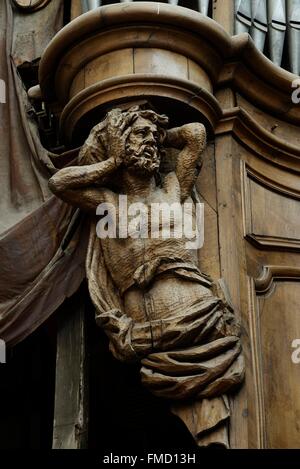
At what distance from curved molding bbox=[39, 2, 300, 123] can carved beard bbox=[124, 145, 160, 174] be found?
0.56 meters

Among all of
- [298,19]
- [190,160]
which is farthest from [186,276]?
[298,19]

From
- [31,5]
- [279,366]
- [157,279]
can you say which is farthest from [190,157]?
[31,5]

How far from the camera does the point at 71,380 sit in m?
5.98

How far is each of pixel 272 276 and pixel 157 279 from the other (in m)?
0.66

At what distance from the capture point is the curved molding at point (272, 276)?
19.9 ft

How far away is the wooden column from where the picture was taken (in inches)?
230

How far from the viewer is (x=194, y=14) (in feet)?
20.0

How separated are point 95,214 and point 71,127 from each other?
21.4 inches

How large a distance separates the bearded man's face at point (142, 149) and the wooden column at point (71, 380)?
682 millimetres

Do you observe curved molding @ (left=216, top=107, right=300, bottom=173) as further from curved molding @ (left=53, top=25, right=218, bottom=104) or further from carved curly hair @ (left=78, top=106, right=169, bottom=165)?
carved curly hair @ (left=78, top=106, right=169, bottom=165)

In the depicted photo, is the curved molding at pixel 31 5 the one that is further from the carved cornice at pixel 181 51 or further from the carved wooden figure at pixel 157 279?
the carved wooden figure at pixel 157 279

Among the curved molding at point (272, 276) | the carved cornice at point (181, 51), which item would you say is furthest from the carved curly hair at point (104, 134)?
the curved molding at point (272, 276)

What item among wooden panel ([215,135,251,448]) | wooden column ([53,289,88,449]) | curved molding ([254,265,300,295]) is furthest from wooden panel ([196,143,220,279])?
wooden column ([53,289,88,449])
